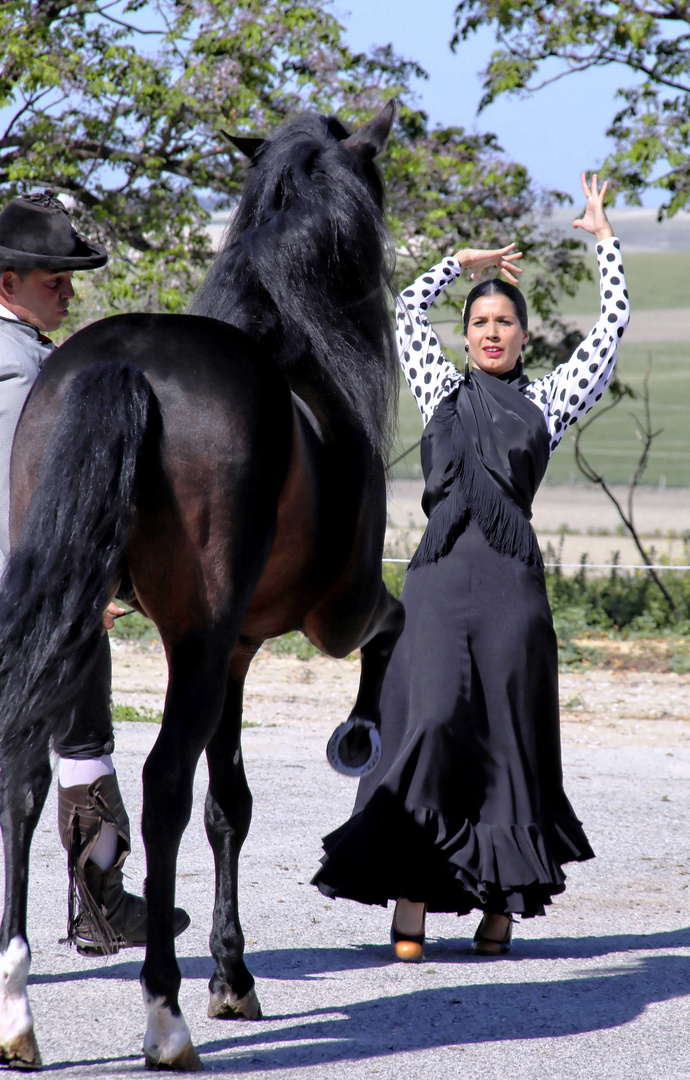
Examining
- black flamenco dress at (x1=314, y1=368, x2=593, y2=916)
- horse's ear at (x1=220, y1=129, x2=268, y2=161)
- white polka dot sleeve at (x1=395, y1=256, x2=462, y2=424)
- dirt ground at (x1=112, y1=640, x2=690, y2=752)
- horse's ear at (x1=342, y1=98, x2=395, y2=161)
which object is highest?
horse's ear at (x1=342, y1=98, x2=395, y2=161)

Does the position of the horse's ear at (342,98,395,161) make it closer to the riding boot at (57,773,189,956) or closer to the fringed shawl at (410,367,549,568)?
the fringed shawl at (410,367,549,568)

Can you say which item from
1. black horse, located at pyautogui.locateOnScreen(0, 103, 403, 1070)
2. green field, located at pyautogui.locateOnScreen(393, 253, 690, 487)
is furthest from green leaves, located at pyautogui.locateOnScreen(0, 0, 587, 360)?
black horse, located at pyautogui.locateOnScreen(0, 103, 403, 1070)

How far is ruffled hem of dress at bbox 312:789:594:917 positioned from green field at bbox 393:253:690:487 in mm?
1229

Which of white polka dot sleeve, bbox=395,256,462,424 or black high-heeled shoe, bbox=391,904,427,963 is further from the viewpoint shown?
white polka dot sleeve, bbox=395,256,462,424

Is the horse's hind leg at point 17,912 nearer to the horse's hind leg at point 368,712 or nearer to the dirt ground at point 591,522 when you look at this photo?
the horse's hind leg at point 368,712

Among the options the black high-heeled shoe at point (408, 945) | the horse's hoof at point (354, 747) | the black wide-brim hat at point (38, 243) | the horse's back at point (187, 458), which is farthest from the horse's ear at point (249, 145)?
the black high-heeled shoe at point (408, 945)

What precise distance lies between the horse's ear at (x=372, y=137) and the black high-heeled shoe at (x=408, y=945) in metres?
2.29

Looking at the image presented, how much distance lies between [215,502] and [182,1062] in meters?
1.25

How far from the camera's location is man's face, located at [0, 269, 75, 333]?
3230mm

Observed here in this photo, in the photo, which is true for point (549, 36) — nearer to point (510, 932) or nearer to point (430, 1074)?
point (510, 932)

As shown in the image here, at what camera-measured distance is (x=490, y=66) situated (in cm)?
1074

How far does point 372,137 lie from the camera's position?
2.95m

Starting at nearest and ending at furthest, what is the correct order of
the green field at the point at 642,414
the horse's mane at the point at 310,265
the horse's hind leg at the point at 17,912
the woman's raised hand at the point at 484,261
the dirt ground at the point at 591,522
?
the horse's hind leg at the point at 17,912 < the horse's mane at the point at 310,265 < the woman's raised hand at the point at 484,261 < the dirt ground at the point at 591,522 < the green field at the point at 642,414

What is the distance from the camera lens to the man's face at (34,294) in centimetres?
323
